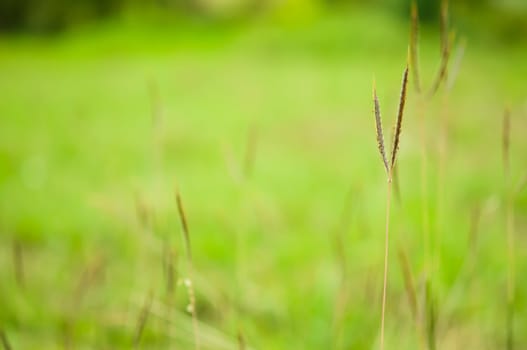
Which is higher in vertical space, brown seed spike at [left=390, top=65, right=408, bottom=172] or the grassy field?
brown seed spike at [left=390, top=65, right=408, bottom=172]

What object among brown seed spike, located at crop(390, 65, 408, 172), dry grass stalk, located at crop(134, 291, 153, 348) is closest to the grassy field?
dry grass stalk, located at crop(134, 291, 153, 348)

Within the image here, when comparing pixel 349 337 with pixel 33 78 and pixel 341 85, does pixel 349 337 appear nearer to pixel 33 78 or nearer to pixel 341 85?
pixel 341 85

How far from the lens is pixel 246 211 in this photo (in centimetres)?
141

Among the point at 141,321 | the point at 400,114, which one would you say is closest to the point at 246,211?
the point at 141,321

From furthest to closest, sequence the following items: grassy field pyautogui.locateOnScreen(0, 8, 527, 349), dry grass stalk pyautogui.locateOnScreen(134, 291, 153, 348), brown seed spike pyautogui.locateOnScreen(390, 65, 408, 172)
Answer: grassy field pyautogui.locateOnScreen(0, 8, 527, 349)
dry grass stalk pyautogui.locateOnScreen(134, 291, 153, 348)
brown seed spike pyautogui.locateOnScreen(390, 65, 408, 172)

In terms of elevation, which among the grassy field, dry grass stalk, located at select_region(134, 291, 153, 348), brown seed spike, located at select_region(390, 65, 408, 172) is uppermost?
brown seed spike, located at select_region(390, 65, 408, 172)

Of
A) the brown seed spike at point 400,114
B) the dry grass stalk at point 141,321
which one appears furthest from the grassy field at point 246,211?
the brown seed spike at point 400,114

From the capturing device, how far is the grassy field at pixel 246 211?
2.26 ft

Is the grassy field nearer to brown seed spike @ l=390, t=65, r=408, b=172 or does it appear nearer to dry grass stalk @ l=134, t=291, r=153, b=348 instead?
dry grass stalk @ l=134, t=291, r=153, b=348

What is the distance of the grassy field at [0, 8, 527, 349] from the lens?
2.26 ft

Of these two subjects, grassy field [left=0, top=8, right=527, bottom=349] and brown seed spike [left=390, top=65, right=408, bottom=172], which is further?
grassy field [left=0, top=8, right=527, bottom=349]

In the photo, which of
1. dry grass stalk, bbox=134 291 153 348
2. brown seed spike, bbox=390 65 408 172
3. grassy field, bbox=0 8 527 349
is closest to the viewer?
brown seed spike, bbox=390 65 408 172

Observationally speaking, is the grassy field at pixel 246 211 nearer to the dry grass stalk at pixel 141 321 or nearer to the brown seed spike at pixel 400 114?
the dry grass stalk at pixel 141 321

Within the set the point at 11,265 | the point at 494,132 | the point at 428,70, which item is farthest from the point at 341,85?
the point at 11,265
